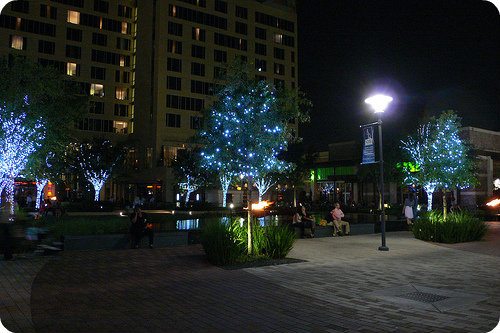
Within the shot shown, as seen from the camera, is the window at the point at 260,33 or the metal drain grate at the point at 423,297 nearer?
the metal drain grate at the point at 423,297

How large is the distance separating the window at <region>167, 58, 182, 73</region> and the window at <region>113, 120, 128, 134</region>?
45.1 feet

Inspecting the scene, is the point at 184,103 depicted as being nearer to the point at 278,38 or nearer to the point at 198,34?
the point at 198,34

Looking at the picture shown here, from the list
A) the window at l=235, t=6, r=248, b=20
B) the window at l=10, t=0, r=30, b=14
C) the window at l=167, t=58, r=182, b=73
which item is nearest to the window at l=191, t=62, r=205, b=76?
the window at l=167, t=58, r=182, b=73

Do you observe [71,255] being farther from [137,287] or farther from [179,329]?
[179,329]

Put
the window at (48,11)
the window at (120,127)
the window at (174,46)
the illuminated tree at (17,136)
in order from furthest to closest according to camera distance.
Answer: the window at (120,127) → the window at (48,11) → the window at (174,46) → the illuminated tree at (17,136)

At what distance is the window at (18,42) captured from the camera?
62.7 meters

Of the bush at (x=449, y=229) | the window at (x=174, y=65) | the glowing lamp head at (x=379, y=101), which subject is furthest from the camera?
the window at (x=174, y=65)

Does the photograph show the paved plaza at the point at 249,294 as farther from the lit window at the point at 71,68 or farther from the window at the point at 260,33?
the window at the point at 260,33

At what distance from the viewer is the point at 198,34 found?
6688 centimetres

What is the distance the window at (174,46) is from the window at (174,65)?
4.51 ft

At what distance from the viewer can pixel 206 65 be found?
67.1 meters

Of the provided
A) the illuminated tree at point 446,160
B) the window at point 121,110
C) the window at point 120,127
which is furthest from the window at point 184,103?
the illuminated tree at point 446,160

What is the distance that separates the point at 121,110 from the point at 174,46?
14848 millimetres

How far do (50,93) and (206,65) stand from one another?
159 ft
